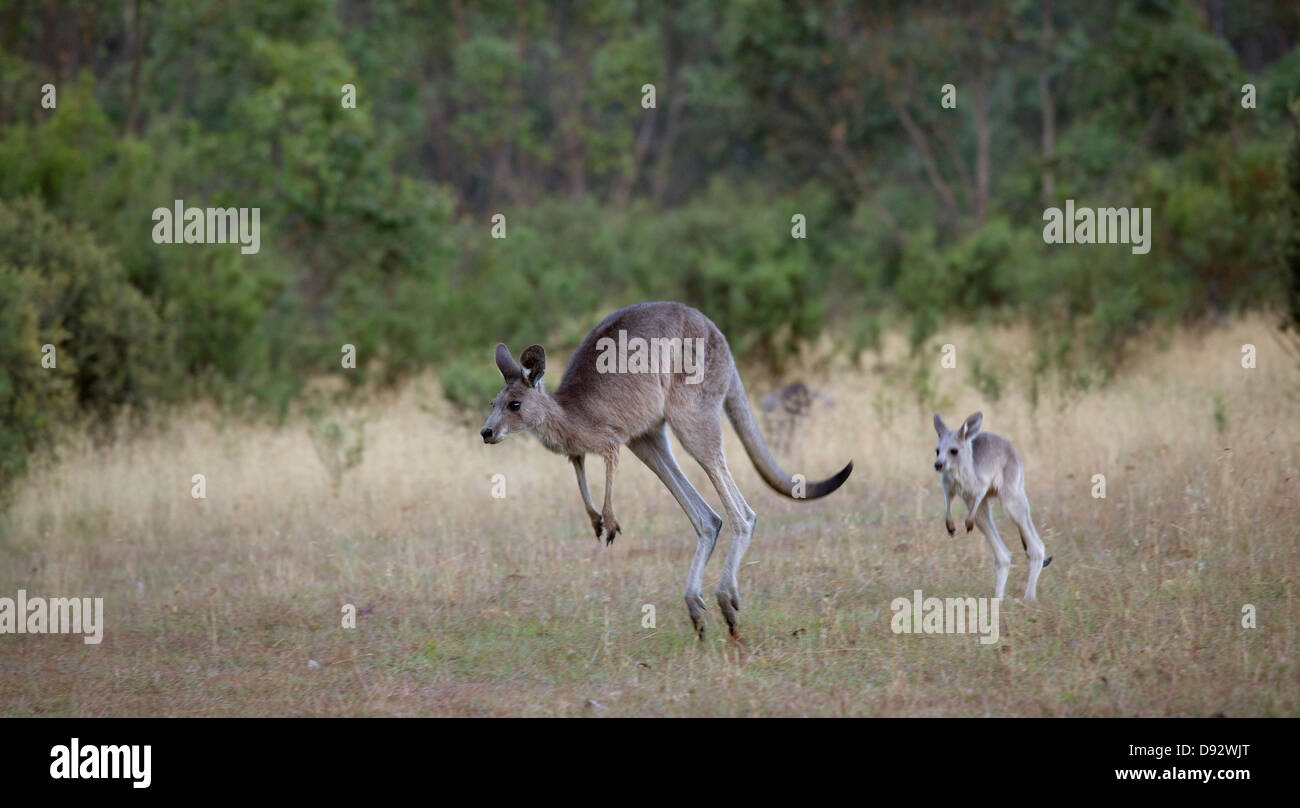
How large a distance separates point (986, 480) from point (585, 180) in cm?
3221

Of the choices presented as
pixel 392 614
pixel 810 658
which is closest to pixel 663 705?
pixel 810 658

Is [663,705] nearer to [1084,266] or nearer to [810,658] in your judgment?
[810,658]

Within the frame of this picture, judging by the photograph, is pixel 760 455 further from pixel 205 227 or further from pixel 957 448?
pixel 205 227

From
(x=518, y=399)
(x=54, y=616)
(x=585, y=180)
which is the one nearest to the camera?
(x=518, y=399)

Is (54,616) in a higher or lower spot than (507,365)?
lower

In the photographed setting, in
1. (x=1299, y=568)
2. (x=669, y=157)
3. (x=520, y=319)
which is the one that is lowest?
(x=1299, y=568)

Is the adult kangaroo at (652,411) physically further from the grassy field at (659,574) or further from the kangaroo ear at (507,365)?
the grassy field at (659,574)

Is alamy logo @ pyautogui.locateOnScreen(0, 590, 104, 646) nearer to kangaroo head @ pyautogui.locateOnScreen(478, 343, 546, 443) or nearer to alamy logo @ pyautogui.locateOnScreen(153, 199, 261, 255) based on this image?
kangaroo head @ pyautogui.locateOnScreen(478, 343, 546, 443)

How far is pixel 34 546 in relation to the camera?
1038 cm

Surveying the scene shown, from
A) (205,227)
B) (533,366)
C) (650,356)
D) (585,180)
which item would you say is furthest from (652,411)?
(585,180)

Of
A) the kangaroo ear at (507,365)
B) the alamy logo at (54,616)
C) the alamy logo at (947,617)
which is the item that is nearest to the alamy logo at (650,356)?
the kangaroo ear at (507,365)

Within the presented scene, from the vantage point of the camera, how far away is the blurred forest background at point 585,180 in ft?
51.0

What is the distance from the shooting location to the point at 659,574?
28.7 feet

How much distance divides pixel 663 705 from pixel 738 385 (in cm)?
228
